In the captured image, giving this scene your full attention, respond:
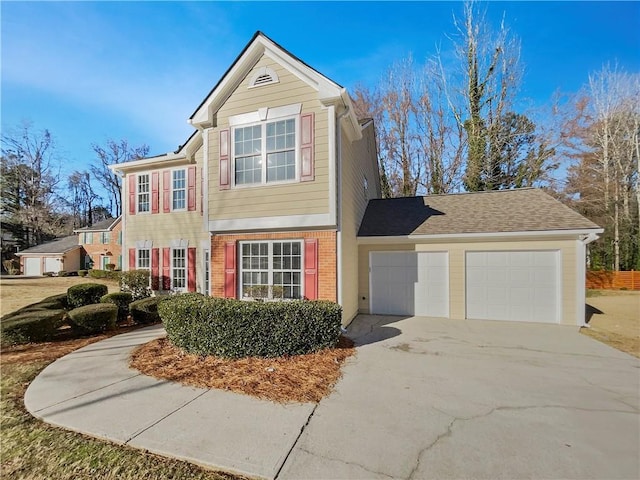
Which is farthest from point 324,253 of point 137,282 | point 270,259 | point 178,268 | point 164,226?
point 137,282

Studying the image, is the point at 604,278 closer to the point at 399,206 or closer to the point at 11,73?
the point at 399,206

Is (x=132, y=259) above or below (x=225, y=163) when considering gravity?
below

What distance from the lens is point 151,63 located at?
298 inches

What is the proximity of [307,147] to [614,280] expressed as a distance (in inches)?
845

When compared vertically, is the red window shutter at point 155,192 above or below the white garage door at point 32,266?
above

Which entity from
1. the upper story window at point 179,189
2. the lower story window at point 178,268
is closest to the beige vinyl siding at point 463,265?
the lower story window at point 178,268

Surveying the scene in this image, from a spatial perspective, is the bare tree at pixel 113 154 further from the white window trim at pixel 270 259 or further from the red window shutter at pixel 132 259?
the white window trim at pixel 270 259

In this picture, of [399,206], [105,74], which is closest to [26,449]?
[105,74]

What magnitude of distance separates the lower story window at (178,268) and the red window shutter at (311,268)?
7.93 m

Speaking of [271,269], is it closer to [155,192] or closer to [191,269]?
[191,269]

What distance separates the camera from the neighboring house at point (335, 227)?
720 cm

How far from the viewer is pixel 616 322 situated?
866cm

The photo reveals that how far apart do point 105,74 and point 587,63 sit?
1026 inches

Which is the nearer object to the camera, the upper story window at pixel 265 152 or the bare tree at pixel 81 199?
the upper story window at pixel 265 152
